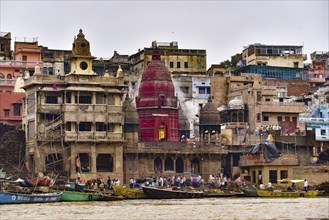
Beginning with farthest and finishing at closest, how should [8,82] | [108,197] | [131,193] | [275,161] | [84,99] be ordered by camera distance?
[8,82], [84,99], [275,161], [131,193], [108,197]

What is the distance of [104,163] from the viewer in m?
95.2

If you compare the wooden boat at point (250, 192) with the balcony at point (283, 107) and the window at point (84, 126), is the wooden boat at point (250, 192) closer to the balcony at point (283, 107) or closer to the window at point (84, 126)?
the window at point (84, 126)

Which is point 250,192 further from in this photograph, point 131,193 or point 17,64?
point 17,64

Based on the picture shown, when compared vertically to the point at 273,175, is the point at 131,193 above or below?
below

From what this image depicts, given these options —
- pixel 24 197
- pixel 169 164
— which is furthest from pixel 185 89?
pixel 24 197

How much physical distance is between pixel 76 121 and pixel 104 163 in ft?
18.2

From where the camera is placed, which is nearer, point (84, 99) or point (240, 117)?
point (84, 99)

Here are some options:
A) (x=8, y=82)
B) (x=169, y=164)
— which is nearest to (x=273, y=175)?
(x=169, y=164)

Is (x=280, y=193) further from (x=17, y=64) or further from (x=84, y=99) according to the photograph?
(x=17, y=64)

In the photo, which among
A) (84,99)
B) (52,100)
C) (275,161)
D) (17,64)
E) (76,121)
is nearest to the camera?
(76,121)

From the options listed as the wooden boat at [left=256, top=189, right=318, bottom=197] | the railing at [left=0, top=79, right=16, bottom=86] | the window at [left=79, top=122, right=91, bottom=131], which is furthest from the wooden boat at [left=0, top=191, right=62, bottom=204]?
the railing at [left=0, top=79, right=16, bottom=86]

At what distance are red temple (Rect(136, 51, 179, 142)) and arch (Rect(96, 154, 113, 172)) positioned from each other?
6024 millimetres

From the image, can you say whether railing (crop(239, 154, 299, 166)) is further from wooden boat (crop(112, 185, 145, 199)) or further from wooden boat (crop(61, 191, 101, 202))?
wooden boat (crop(61, 191, 101, 202))

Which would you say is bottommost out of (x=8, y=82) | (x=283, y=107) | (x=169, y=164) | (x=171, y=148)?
(x=169, y=164)
